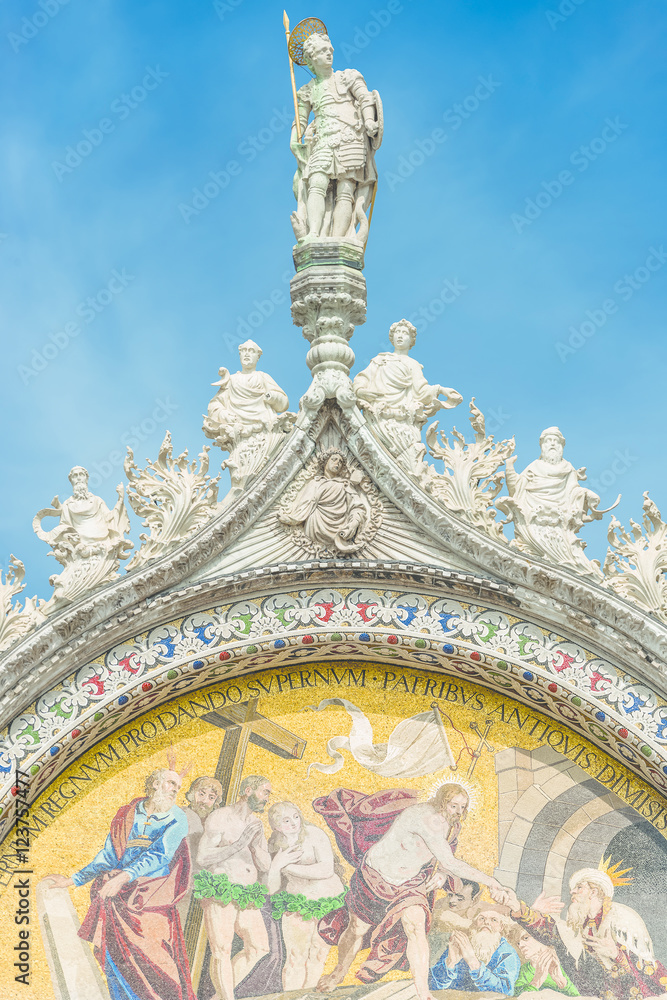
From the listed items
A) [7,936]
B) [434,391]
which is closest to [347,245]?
[434,391]

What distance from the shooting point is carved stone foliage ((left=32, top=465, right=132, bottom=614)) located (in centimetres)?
1192

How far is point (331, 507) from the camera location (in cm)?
1223

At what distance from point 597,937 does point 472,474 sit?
2.94m

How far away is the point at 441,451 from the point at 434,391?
433 millimetres

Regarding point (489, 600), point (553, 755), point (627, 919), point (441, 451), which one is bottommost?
point (627, 919)

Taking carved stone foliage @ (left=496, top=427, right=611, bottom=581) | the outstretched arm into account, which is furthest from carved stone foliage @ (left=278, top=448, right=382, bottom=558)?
the outstretched arm

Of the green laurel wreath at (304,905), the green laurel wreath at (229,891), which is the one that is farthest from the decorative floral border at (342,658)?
the green laurel wreath at (304,905)

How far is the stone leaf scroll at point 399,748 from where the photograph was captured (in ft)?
39.0

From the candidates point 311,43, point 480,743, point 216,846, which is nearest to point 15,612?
point 216,846

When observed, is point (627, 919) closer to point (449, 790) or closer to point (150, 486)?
point (449, 790)

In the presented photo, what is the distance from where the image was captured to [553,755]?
1190 centimetres

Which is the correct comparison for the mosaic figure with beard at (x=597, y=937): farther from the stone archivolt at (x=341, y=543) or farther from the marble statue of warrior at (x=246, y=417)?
the marble statue of warrior at (x=246, y=417)

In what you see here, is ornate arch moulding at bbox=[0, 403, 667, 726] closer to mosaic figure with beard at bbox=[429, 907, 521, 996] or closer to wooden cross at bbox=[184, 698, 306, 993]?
wooden cross at bbox=[184, 698, 306, 993]

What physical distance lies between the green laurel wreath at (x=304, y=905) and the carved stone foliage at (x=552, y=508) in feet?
7.97
